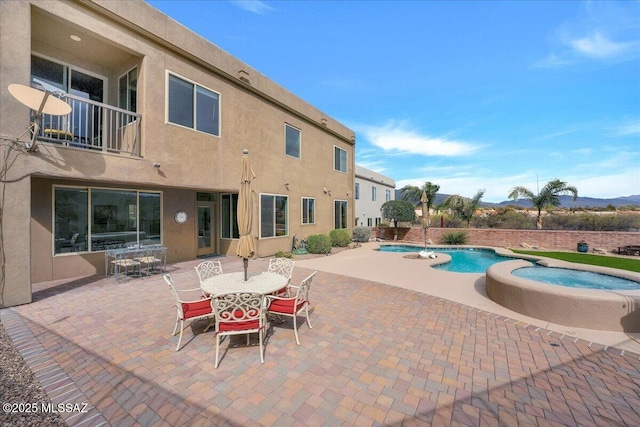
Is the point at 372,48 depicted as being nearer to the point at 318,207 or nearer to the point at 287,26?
the point at 287,26

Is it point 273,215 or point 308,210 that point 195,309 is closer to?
point 273,215

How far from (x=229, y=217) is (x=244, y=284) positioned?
7.80 m

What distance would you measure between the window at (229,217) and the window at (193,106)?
312 cm

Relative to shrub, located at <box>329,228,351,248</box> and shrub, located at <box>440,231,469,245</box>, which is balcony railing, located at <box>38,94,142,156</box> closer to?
shrub, located at <box>329,228,351,248</box>

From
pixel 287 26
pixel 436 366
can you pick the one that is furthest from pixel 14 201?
pixel 287 26

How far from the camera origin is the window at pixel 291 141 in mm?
14242

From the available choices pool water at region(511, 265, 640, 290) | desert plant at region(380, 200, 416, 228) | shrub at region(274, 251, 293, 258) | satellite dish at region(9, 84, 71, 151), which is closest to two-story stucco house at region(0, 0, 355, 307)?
satellite dish at region(9, 84, 71, 151)

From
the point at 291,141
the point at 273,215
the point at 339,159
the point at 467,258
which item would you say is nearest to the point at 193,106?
the point at 273,215

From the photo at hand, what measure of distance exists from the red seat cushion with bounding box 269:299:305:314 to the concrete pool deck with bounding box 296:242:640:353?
173 inches

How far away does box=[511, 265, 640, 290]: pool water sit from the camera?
6934 mm

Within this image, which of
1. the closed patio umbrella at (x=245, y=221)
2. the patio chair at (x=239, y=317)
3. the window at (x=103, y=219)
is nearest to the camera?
the patio chair at (x=239, y=317)

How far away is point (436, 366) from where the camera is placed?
3695 millimetres

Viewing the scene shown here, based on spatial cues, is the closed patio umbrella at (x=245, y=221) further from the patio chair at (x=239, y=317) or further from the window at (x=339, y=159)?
the window at (x=339, y=159)

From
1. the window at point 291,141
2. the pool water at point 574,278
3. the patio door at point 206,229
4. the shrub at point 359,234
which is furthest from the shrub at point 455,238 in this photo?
the patio door at point 206,229
